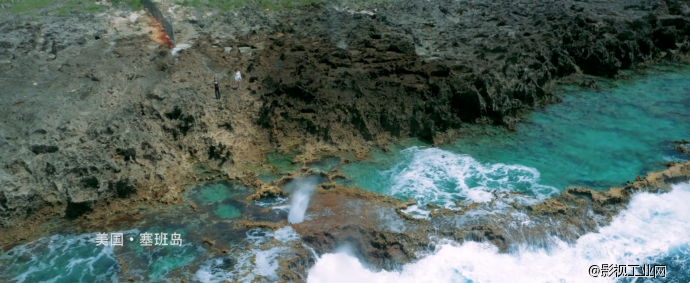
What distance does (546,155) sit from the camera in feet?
67.7

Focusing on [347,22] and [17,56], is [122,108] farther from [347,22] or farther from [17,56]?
[347,22]

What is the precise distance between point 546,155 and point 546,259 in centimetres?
630

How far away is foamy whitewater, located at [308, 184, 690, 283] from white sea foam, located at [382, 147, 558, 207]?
2410 mm

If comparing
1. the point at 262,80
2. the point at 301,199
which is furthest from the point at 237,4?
the point at 301,199

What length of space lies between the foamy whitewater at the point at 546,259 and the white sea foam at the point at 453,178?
2410 mm

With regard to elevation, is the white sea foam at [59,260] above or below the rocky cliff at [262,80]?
below

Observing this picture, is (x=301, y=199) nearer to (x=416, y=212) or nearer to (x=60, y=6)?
(x=416, y=212)

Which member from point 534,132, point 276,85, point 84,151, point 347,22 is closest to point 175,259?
point 84,151

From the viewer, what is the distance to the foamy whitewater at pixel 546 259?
48.6 feet

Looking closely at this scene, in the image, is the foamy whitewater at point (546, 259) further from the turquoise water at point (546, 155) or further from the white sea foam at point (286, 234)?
the turquoise water at point (546, 155)

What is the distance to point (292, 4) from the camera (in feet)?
111

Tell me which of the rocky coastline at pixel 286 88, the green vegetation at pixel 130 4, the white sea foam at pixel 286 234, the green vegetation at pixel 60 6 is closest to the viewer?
the white sea foam at pixel 286 234

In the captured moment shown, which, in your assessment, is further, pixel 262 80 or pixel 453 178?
pixel 262 80

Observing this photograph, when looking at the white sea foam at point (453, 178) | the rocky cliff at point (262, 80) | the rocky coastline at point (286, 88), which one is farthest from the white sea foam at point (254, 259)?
the white sea foam at point (453, 178)
